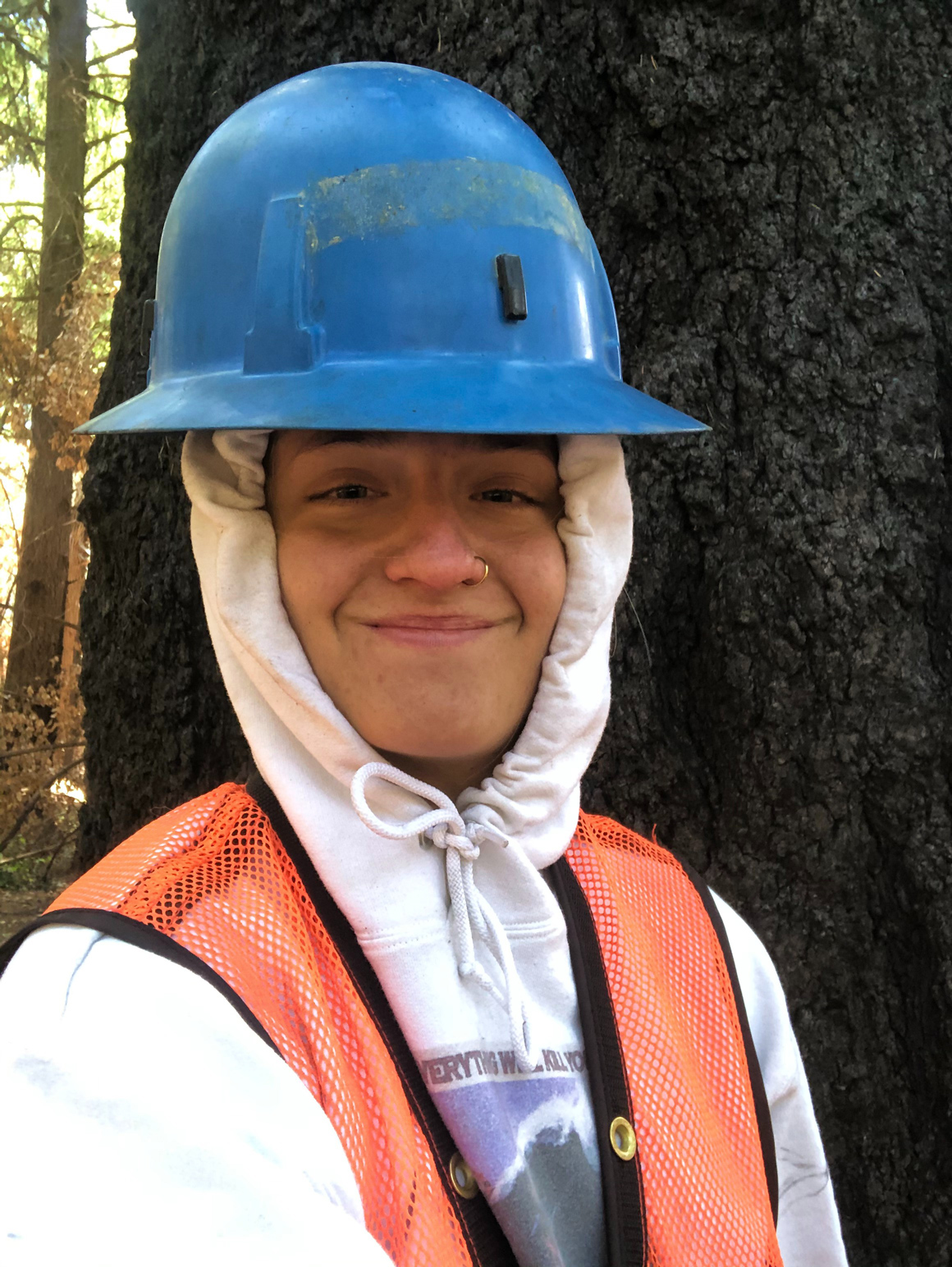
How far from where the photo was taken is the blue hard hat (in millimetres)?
1485

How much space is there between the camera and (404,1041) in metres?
1.38

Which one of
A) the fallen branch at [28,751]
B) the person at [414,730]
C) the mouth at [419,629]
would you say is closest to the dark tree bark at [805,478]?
the person at [414,730]

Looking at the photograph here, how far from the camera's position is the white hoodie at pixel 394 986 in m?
1.08

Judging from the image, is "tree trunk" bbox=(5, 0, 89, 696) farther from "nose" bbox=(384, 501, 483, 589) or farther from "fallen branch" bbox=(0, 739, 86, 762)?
"nose" bbox=(384, 501, 483, 589)

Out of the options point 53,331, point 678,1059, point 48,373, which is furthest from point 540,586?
point 53,331

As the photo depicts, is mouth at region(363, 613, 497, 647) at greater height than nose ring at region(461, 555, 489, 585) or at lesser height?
lesser

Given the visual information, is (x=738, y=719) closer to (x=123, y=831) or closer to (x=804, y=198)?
(x=804, y=198)

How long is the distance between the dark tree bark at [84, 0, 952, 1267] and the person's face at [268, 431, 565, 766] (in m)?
0.99

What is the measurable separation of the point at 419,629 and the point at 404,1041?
0.52 metres

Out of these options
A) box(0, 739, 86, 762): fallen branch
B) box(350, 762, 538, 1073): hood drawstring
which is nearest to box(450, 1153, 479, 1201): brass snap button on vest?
box(350, 762, 538, 1073): hood drawstring

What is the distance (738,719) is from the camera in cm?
244

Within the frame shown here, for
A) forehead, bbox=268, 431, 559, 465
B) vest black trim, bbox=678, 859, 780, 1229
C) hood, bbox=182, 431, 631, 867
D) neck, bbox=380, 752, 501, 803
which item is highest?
forehead, bbox=268, 431, 559, 465

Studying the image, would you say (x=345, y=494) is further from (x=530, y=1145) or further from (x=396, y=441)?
(x=530, y=1145)

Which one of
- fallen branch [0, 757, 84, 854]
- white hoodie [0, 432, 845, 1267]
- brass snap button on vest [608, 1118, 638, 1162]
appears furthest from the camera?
fallen branch [0, 757, 84, 854]
